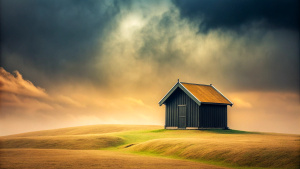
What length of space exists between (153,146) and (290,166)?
13.6 m

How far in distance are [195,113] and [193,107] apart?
37.3 inches

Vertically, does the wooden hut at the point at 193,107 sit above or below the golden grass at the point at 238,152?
above

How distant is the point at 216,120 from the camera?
52.5 meters

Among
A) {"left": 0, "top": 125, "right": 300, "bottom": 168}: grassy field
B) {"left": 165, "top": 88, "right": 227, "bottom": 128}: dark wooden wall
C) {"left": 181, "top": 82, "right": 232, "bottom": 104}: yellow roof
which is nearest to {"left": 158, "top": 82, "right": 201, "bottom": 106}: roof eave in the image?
{"left": 181, "top": 82, "right": 232, "bottom": 104}: yellow roof

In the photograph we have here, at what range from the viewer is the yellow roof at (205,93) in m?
51.0

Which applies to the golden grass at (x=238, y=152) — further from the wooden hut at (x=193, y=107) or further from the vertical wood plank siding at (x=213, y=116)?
the vertical wood plank siding at (x=213, y=116)

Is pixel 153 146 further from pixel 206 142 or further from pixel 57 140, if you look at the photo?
pixel 57 140

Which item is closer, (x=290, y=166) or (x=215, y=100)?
(x=290, y=166)

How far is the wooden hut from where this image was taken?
50.1 metres

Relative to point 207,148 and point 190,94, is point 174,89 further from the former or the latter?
point 207,148

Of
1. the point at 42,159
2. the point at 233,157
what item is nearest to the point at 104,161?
the point at 42,159

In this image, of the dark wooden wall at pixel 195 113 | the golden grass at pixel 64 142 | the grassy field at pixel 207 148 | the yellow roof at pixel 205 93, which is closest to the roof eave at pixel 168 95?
the dark wooden wall at pixel 195 113

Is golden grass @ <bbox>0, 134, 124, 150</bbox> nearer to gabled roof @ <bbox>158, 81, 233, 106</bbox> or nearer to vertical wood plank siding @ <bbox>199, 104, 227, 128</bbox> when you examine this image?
gabled roof @ <bbox>158, 81, 233, 106</bbox>

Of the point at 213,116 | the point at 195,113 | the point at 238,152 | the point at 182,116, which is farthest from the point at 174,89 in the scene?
the point at 238,152
